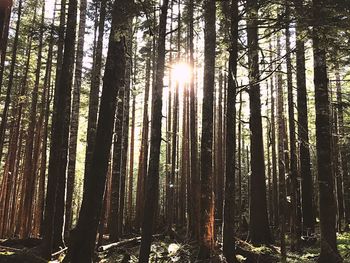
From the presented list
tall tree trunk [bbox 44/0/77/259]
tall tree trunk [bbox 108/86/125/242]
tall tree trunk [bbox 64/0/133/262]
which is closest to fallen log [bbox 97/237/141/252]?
tall tree trunk [bbox 108/86/125/242]

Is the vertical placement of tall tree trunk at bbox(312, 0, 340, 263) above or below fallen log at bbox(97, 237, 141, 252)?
above

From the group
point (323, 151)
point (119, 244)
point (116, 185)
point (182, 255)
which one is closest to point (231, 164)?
point (323, 151)

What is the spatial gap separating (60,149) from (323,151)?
21.2ft

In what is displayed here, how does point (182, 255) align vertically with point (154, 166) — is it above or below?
below

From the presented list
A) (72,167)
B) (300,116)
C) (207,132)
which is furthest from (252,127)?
(72,167)

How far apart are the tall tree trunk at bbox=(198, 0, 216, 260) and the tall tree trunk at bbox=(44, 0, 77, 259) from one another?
3650 mm

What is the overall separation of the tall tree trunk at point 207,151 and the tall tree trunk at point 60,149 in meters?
3.65

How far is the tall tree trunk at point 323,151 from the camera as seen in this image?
8.40m

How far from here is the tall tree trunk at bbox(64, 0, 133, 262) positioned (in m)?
6.20

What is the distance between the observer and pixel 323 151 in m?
8.79

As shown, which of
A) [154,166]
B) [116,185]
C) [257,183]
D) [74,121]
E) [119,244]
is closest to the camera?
[154,166]

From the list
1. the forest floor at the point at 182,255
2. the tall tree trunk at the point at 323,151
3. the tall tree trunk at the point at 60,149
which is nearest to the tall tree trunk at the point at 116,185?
the forest floor at the point at 182,255

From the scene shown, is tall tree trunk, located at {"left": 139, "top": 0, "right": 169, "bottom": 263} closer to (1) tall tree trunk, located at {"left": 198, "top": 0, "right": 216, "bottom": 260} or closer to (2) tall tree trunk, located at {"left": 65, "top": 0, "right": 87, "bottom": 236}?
(1) tall tree trunk, located at {"left": 198, "top": 0, "right": 216, "bottom": 260}

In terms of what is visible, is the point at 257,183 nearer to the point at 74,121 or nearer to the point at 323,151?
the point at 323,151
